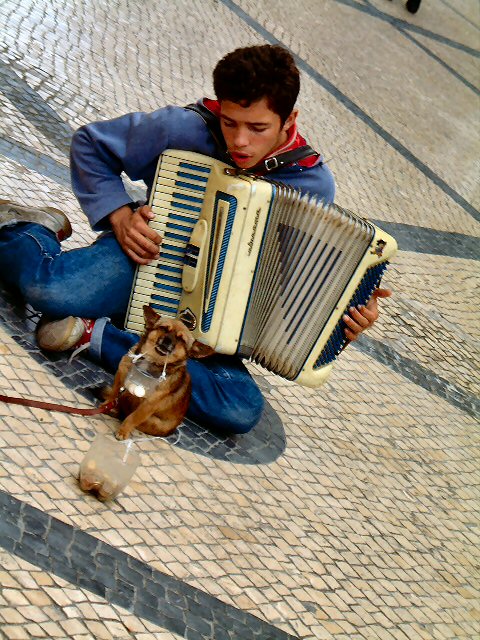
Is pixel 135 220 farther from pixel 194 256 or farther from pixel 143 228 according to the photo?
pixel 194 256

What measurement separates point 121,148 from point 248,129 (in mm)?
470

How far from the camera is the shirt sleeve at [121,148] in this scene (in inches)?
117

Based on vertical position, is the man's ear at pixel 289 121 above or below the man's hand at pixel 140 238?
above

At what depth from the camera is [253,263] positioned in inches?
115

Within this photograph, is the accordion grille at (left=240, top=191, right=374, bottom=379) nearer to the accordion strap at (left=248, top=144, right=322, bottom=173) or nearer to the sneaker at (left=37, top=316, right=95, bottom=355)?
the accordion strap at (left=248, top=144, right=322, bottom=173)

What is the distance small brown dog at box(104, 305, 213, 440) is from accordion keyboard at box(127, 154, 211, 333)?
169 mm

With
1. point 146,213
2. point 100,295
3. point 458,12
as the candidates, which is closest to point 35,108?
point 100,295

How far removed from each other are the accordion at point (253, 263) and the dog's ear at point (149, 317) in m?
0.17

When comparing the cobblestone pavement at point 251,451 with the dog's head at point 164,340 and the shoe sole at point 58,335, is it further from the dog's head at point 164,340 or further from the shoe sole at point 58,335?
the dog's head at point 164,340

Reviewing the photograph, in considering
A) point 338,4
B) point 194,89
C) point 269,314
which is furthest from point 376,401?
point 338,4

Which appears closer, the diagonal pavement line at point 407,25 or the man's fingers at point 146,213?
the man's fingers at point 146,213

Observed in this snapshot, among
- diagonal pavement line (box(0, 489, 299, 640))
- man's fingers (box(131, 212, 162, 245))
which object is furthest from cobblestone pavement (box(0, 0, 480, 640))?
man's fingers (box(131, 212, 162, 245))

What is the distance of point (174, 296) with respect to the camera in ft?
9.90

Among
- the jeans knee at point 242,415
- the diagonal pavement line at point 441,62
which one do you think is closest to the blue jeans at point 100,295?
the jeans knee at point 242,415
